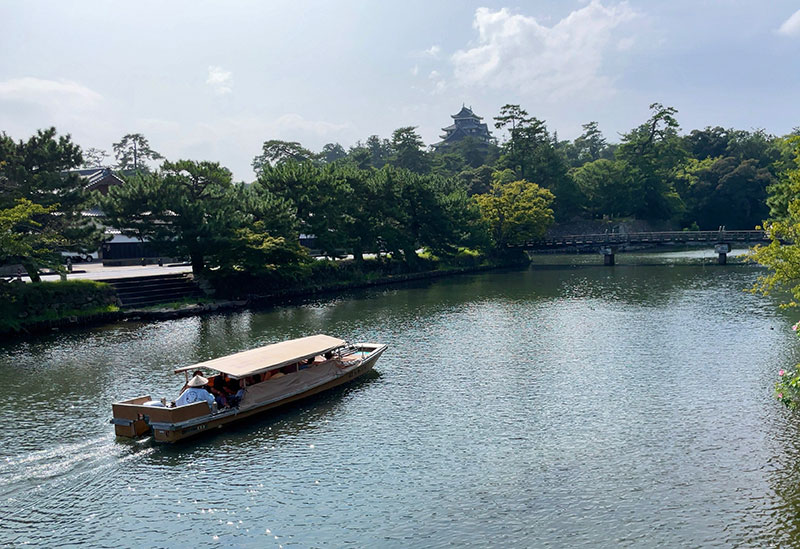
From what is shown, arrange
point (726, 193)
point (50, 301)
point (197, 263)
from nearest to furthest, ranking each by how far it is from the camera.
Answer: point (50, 301) < point (197, 263) < point (726, 193)

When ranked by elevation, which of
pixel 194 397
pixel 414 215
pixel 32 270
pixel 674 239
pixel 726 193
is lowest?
pixel 194 397

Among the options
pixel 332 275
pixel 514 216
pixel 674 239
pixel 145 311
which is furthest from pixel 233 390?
pixel 674 239

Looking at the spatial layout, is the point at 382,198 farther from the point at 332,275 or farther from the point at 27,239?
the point at 27,239

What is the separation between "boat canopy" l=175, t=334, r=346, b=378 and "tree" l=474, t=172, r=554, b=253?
6228 centimetres

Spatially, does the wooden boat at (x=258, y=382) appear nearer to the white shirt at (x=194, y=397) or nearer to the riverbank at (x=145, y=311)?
the white shirt at (x=194, y=397)

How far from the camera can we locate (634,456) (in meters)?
19.0

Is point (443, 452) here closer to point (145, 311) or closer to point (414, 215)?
point (145, 311)

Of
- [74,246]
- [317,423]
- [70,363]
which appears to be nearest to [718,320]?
[317,423]

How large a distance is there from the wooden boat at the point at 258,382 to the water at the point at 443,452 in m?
0.64

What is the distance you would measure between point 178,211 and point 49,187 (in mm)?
9712

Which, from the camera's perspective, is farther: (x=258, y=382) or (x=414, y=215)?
(x=414, y=215)

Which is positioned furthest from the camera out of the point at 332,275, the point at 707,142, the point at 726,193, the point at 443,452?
the point at 707,142

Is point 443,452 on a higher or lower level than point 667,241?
lower

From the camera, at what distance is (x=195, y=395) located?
2180cm
